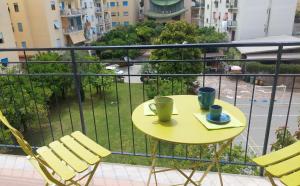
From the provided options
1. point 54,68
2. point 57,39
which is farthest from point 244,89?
point 57,39

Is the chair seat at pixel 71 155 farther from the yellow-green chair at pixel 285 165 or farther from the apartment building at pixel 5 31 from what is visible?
the apartment building at pixel 5 31

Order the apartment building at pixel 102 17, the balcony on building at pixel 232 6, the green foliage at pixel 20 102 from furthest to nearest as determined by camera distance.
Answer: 1. the apartment building at pixel 102 17
2. the balcony on building at pixel 232 6
3. the green foliage at pixel 20 102

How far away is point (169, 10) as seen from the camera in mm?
42094

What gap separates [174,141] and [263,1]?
25.4 meters

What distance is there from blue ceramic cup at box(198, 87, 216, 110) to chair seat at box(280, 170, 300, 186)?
2.10 ft

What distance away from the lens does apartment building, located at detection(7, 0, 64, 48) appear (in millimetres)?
20031

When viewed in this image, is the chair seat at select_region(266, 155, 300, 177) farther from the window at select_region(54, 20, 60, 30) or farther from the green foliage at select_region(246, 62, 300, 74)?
the window at select_region(54, 20, 60, 30)

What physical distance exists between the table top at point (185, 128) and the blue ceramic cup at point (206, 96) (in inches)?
2.5

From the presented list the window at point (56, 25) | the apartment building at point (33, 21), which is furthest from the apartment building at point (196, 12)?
the apartment building at point (33, 21)

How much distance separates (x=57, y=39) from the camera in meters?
22.7

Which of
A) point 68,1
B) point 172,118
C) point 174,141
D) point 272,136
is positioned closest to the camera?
point 174,141

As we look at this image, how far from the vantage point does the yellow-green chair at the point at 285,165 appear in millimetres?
1542

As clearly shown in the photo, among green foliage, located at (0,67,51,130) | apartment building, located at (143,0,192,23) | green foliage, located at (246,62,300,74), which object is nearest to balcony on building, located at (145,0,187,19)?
apartment building, located at (143,0,192,23)

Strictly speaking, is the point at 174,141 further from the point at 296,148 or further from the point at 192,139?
the point at 296,148
